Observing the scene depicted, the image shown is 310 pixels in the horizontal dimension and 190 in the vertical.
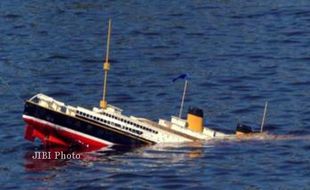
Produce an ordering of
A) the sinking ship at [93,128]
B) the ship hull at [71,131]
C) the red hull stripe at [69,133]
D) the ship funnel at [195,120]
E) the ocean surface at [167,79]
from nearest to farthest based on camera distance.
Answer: the ocean surface at [167,79] → the sinking ship at [93,128] → the ship hull at [71,131] → the red hull stripe at [69,133] → the ship funnel at [195,120]

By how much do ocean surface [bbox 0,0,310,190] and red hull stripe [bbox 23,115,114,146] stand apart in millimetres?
970

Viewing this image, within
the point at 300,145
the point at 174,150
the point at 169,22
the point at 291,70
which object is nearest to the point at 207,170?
the point at 174,150

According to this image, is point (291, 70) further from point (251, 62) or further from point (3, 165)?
point (3, 165)

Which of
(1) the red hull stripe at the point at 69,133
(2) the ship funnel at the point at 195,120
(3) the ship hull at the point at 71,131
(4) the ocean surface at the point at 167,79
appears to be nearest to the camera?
(4) the ocean surface at the point at 167,79

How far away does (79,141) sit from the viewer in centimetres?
7694

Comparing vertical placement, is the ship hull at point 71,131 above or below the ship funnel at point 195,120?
below

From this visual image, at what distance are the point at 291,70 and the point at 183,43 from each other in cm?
1684

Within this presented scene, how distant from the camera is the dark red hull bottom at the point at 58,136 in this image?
76688 millimetres

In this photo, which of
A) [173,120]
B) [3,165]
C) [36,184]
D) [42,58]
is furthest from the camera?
[42,58]

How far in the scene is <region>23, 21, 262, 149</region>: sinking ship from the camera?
76.2m

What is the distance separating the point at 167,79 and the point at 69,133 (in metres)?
24.4

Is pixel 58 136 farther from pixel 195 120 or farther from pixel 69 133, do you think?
pixel 195 120

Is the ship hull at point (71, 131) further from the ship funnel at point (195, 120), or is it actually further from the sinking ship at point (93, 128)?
the ship funnel at point (195, 120)

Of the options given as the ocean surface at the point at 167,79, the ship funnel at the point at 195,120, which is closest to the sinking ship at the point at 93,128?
the ship funnel at the point at 195,120
